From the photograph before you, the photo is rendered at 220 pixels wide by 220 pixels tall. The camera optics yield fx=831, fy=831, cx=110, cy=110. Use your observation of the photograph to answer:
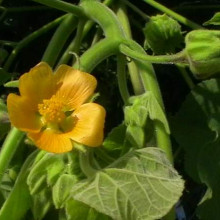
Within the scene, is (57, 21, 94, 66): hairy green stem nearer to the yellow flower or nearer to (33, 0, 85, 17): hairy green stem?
(33, 0, 85, 17): hairy green stem

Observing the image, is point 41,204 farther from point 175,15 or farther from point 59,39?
A: point 175,15

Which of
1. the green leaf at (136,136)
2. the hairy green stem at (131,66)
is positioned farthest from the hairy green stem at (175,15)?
the green leaf at (136,136)

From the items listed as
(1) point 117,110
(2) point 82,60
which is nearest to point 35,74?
(2) point 82,60

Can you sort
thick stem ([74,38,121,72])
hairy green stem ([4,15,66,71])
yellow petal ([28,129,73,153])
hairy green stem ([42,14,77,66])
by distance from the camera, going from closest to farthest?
yellow petal ([28,129,73,153]), thick stem ([74,38,121,72]), hairy green stem ([42,14,77,66]), hairy green stem ([4,15,66,71])

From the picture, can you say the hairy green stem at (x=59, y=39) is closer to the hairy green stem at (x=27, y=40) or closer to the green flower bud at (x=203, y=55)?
the hairy green stem at (x=27, y=40)

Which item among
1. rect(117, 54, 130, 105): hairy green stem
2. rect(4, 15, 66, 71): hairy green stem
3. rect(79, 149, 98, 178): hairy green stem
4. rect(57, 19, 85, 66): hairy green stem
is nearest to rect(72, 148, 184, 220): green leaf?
rect(79, 149, 98, 178): hairy green stem

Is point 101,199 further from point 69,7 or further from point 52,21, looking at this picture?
point 52,21

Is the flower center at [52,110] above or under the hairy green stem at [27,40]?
above
